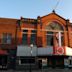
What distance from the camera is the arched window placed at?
32312 millimetres

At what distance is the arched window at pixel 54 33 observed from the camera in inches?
1272

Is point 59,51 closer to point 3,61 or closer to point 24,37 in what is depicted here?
point 24,37

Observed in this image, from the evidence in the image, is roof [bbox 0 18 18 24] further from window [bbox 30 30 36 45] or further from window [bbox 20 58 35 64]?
window [bbox 20 58 35 64]

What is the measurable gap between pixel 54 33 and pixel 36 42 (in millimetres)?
4200

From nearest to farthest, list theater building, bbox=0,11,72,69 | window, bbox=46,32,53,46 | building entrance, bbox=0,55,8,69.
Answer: building entrance, bbox=0,55,8,69, theater building, bbox=0,11,72,69, window, bbox=46,32,53,46

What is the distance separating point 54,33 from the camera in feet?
107

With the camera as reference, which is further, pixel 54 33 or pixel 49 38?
pixel 54 33

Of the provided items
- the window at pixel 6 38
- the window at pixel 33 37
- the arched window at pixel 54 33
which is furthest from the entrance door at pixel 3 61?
the arched window at pixel 54 33

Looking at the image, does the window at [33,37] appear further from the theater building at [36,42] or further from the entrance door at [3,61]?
the entrance door at [3,61]

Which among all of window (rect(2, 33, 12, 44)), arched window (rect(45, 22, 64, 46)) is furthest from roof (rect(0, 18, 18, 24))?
arched window (rect(45, 22, 64, 46))

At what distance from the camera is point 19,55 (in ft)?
98.0

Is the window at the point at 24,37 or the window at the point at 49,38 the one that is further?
the window at the point at 49,38

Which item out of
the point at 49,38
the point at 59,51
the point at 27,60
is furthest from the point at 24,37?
the point at 59,51

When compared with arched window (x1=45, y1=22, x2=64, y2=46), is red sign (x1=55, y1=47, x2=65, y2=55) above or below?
below
